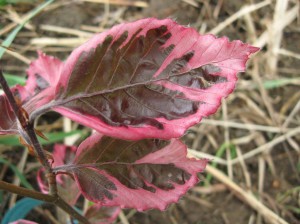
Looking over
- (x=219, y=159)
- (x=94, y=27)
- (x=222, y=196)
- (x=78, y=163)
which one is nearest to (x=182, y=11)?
(x=94, y=27)

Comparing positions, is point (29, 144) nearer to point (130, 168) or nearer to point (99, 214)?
point (130, 168)

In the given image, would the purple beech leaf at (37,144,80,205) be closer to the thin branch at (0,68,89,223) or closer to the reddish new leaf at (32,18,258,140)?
the thin branch at (0,68,89,223)

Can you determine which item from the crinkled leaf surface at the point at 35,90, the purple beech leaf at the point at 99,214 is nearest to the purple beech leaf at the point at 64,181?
the purple beech leaf at the point at 99,214

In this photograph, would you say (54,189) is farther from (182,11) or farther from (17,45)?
(182,11)

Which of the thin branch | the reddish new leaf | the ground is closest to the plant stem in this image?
the thin branch

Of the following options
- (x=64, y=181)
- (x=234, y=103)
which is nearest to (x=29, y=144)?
(x=64, y=181)

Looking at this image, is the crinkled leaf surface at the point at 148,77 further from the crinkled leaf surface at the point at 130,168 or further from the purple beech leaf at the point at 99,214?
the purple beech leaf at the point at 99,214

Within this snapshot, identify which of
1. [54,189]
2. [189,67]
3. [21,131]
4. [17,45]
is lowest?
[17,45]
